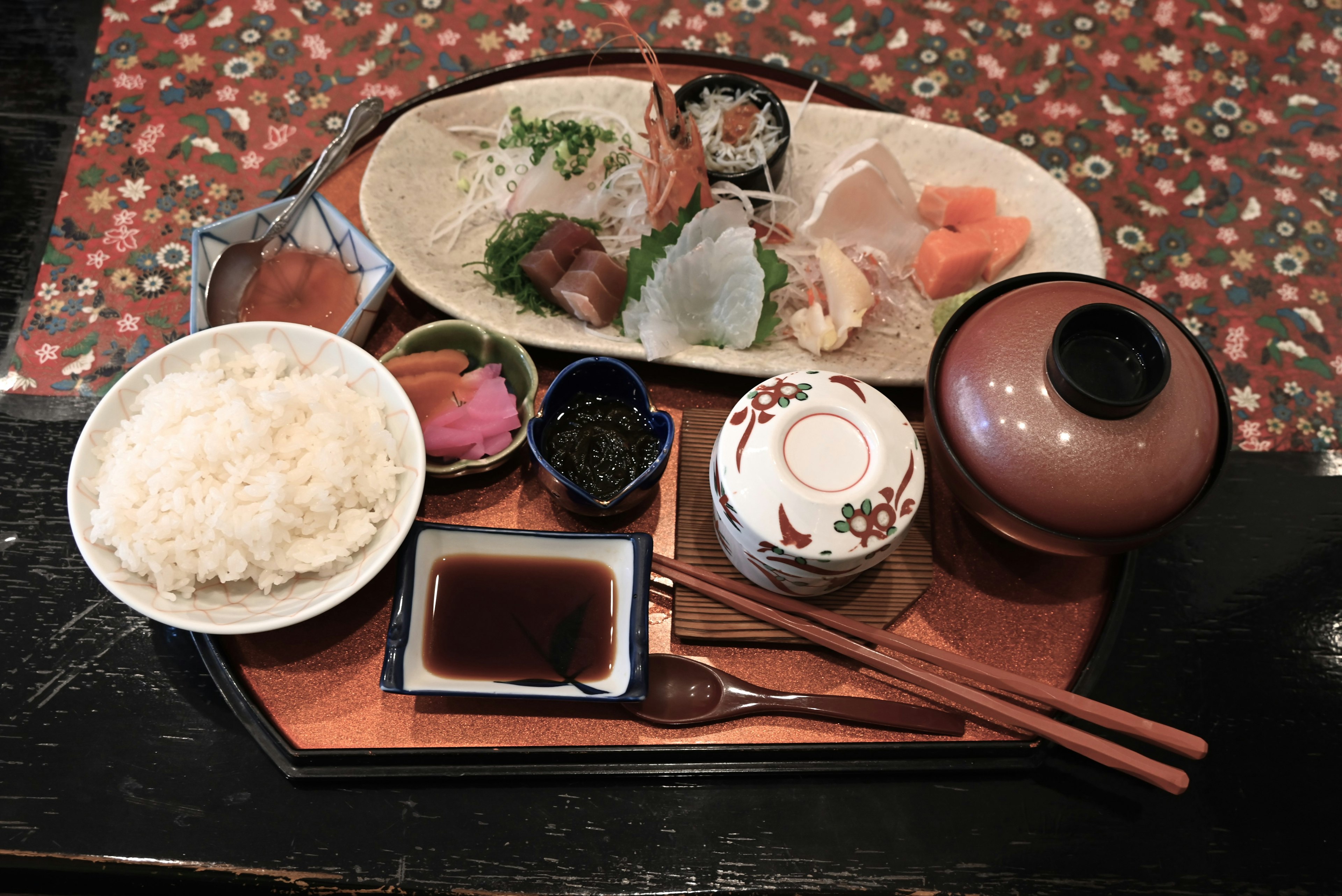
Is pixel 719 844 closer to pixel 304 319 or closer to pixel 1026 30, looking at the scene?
pixel 304 319

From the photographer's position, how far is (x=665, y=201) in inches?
87.0

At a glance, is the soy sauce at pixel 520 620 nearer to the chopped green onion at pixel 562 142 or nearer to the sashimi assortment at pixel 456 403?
the sashimi assortment at pixel 456 403

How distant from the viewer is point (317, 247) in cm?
211

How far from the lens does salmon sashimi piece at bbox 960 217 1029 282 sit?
7.20 ft

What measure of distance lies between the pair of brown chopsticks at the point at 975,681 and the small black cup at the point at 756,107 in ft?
3.92

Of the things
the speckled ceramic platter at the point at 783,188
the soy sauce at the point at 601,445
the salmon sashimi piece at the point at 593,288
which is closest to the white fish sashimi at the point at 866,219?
the speckled ceramic platter at the point at 783,188

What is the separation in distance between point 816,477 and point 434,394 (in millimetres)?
975

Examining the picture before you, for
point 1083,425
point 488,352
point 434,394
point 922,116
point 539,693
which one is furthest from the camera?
point 922,116

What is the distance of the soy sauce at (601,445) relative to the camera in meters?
1.81

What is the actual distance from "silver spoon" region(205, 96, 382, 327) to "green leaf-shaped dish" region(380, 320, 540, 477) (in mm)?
454

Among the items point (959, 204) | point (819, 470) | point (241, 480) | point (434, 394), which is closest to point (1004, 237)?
point (959, 204)

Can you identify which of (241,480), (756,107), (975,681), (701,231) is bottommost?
(975,681)

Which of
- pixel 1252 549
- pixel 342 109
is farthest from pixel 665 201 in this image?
pixel 1252 549

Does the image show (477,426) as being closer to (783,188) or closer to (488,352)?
(488,352)
